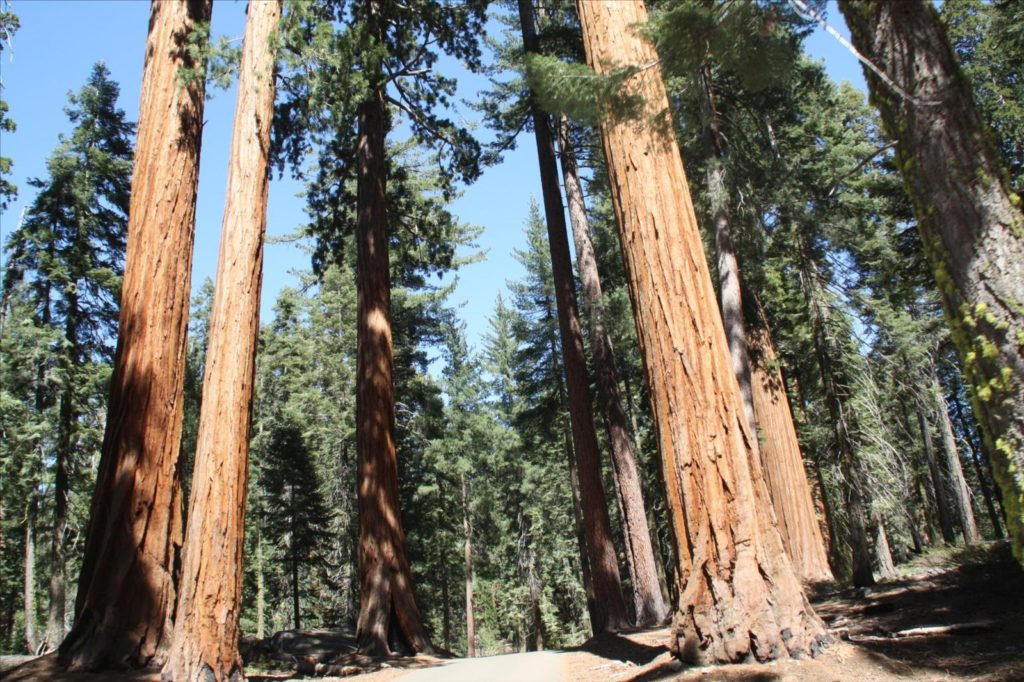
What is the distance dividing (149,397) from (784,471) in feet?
36.9

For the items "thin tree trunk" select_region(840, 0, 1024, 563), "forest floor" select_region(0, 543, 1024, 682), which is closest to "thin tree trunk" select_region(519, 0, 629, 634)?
"forest floor" select_region(0, 543, 1024, 682)

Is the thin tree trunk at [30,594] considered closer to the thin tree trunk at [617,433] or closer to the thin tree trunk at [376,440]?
the thin tree trunk at [376,440]

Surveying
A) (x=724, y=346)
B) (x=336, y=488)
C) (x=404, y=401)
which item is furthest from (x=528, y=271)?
(x=724, y=346)

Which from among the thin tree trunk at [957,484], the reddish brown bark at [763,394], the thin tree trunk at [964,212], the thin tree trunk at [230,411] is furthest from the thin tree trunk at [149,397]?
the thin tree trunk at [957,484]

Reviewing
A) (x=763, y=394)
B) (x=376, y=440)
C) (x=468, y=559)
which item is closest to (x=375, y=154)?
(x=376, y=440)

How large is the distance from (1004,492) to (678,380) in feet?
6.82

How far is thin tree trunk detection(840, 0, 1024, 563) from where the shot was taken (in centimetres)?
356

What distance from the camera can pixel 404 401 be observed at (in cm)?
2427

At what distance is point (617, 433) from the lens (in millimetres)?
13117

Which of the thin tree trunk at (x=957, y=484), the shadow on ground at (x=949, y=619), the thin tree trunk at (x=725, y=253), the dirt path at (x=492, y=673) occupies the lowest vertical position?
the dirt path at (x=492, y=673)

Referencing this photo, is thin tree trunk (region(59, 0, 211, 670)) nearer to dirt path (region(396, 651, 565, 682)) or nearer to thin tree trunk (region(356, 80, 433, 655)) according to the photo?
dirt path (region(396, 651, 565, 682))

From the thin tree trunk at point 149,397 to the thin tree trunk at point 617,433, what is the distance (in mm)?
8400

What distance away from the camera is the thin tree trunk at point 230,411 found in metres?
5.93

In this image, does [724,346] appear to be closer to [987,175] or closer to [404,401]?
[987,175]
